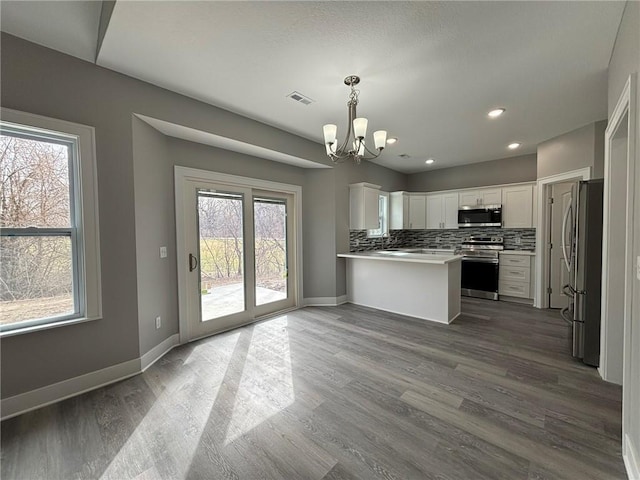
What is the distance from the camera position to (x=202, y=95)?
2744 mm

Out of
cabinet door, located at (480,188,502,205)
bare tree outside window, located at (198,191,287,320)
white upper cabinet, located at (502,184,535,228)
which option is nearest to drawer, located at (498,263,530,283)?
white upper cabinet, located at (502,184,535,228)

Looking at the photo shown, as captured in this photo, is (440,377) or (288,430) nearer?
(288,430)

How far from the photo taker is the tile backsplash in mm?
5188

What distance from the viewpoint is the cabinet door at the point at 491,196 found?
5191 mm

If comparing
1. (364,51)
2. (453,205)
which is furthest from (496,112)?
(453,205)

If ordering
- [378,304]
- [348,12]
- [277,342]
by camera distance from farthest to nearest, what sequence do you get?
[378,304] < [277,342] < [348,12]

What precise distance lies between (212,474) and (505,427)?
1.88m

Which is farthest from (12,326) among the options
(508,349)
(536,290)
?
(536,290)

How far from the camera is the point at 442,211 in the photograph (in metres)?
5.96

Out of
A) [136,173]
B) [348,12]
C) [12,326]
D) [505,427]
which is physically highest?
[348,12]

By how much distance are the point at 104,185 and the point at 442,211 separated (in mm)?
5928

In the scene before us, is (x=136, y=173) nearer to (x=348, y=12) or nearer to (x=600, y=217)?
(x=348, y=12)

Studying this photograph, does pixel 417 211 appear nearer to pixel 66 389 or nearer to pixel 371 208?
pixel 371 208

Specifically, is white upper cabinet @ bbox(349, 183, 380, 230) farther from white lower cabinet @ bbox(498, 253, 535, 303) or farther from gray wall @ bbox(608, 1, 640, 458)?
gray wall @ bbox(608, 1, 640, 458)
